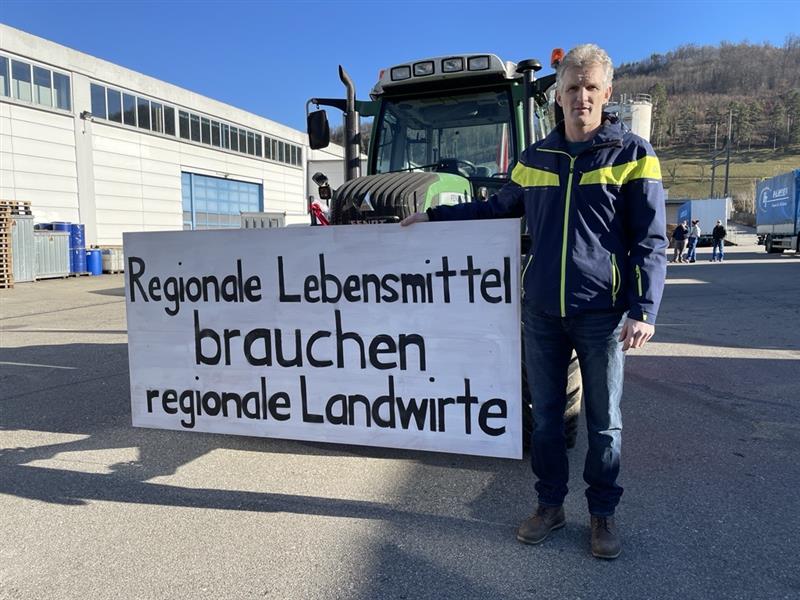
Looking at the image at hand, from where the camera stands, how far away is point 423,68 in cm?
507

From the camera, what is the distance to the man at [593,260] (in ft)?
8.27

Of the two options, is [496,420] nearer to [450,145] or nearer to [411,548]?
[411,548]

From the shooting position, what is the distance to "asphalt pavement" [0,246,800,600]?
8.18ft

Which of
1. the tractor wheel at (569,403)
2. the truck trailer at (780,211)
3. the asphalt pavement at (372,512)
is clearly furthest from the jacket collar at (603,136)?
the truck trailer at (780,211)

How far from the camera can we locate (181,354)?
3.75 meters

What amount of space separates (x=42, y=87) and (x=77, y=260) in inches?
282

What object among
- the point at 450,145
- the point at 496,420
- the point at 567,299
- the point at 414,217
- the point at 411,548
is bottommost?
the point at 411,548

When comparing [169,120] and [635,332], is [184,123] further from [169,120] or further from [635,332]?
[635,332]

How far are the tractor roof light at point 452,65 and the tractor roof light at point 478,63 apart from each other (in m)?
0.07

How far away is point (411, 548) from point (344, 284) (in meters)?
1.48

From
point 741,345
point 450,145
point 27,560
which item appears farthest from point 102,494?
point 741,345

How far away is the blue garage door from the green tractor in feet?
88.3

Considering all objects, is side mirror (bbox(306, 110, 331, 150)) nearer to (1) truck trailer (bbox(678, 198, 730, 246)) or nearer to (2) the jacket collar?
(2) the jacket collar

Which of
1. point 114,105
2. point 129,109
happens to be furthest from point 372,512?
point 129,109
